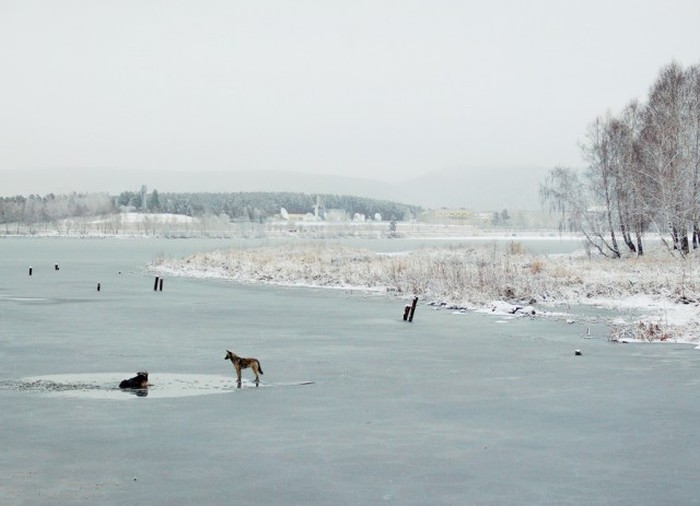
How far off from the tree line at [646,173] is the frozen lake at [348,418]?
2923cm

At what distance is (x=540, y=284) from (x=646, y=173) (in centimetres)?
1783

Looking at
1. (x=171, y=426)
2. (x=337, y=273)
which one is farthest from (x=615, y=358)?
(x=337, y=273)

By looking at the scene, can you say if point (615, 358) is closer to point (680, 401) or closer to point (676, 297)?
point (680, 401)

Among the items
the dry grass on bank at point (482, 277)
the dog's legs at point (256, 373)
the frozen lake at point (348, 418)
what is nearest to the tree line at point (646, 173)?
the dry grass on bank at point (482, 277)

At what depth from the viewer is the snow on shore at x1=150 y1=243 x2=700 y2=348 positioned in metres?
27.9

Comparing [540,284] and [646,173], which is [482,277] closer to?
[540,284]

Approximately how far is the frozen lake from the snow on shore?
3.16 metres

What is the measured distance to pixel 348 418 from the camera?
12844 millimetres

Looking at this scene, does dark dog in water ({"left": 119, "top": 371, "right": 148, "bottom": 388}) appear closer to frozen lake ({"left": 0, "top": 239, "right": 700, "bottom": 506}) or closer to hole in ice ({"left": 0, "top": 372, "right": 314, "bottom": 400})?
hole in ice ({"left": 0, "top": 372, "right": 314, "bottom": 400})

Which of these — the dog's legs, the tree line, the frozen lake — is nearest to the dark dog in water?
the frozen lake

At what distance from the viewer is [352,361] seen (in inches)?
754

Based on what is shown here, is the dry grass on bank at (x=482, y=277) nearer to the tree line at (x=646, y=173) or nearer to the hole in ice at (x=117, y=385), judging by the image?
the tree line at (x=646, y=173)

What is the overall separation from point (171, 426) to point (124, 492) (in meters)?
3.23

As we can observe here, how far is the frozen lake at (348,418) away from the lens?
9.19 m
